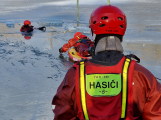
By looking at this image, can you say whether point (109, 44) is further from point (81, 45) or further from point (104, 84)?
point (81, 45)

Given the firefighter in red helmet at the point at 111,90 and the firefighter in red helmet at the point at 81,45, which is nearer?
the firefighter in red helmet at the point at 111,90

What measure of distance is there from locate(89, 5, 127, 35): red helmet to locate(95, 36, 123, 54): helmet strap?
0.18ft

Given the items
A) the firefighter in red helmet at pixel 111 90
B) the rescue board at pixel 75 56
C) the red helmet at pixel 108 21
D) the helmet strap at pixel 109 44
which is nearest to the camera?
the firefighter in red helmet at pixel 111 90

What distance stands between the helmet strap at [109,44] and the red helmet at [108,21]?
0.18ft

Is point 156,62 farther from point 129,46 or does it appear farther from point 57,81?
point 57,81

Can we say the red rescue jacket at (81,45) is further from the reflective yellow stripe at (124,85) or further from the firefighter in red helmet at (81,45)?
the reflective yellow stripe at (124,85)

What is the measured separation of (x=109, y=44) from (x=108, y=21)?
0.22 metres

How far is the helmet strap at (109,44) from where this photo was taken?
5.51 feet

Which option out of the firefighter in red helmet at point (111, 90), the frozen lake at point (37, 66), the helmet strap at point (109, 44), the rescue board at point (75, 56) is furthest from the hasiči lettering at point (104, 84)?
the rescue board at point (75, 56)

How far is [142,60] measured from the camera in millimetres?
5980

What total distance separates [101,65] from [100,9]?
54 cm

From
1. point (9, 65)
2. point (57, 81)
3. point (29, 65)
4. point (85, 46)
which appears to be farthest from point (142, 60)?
point (9, 65)

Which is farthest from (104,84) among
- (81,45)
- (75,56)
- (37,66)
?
(81,45)

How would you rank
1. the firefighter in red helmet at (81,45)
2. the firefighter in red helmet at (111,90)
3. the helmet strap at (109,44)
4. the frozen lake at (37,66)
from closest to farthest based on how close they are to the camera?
the firefighter in red helmet at (111,90), the helmet strap at (109,44), the frozen lake at (37,66), the firefighter in red helmet at (81,45)
